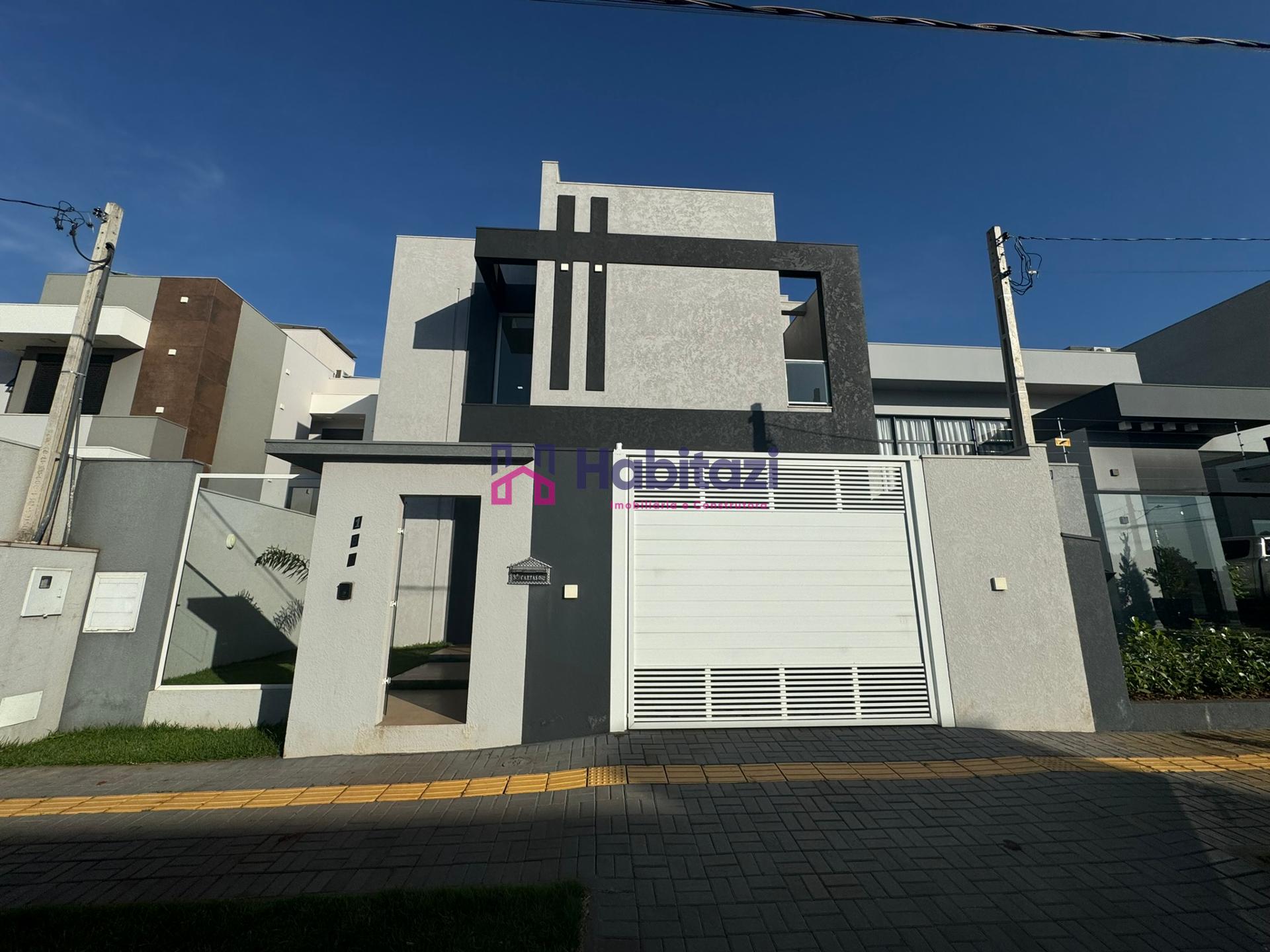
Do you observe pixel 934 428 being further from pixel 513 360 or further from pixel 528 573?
pixel 528 573

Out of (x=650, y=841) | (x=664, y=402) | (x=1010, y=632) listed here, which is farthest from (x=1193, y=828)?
(x=664, y=402)

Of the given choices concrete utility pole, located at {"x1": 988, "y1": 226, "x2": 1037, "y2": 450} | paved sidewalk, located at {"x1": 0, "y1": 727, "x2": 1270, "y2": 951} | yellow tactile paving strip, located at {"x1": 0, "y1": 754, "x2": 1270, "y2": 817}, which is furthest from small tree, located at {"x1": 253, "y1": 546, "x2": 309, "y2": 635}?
concrete utility pole, located at {"x1": 988, "y1": 226, "x2": 1037, "y2": 450}

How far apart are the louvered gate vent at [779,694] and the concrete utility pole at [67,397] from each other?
695 centimetres

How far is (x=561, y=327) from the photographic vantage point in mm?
10648

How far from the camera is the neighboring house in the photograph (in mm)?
13531

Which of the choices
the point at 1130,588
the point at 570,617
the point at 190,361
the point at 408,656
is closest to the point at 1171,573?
the point at 1130,588

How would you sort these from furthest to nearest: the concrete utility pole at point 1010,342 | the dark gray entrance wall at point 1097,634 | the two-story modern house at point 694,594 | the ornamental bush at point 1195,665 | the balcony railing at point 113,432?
the balcony railing at point 113,432
the concrete utility pole at point 1010,342
the ornamental bush at point 1195,665
the dark gray entrance wall at point 1097,634
the two-story modern house at point 694,594

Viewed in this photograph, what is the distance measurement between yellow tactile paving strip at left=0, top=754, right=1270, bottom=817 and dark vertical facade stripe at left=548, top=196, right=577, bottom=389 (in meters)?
7.18

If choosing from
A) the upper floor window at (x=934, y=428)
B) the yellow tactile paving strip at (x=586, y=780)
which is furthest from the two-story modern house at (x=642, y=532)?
the upper floor window at (x=934, y=428)

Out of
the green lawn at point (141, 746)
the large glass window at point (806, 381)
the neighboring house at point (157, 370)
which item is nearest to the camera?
the green lawn at point (141, 746)

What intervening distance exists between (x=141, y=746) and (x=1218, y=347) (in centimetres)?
3016

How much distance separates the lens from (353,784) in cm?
480

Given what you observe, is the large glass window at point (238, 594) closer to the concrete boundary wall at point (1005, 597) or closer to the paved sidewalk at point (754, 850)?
the paved sidewalk at point (754, 850)

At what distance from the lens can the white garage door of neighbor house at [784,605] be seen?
6000mm
